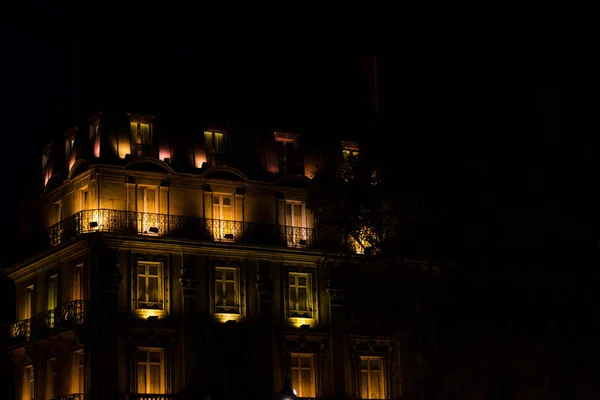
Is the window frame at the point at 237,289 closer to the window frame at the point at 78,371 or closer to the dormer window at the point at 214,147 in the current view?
the dormer window at the point at 214,147

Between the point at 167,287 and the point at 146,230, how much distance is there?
A: 93.6 inches

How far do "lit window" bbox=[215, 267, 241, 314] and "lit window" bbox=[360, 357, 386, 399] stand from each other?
6387 mm

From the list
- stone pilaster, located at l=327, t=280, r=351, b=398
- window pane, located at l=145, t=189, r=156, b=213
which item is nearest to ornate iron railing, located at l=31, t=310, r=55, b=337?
window pane, located at l=145, t=189, r=156, b=213

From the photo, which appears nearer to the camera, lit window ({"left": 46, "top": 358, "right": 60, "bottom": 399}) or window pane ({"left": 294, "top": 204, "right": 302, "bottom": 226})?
lit window ({"left": 46, "top": 358, "right": 60, "bottom": 399})

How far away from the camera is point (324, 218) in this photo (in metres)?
50.6

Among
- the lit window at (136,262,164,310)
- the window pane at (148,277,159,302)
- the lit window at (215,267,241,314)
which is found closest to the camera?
the lit window at (136,262,164,310)

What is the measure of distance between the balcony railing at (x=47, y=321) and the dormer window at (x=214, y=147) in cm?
826

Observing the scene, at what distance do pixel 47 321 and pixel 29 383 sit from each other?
381 cm

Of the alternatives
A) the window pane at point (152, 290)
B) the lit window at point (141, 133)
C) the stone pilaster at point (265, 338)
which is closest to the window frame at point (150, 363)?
the window pane at point (152, 290)

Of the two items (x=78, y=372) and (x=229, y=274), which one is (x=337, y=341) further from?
(x=78, y=372)

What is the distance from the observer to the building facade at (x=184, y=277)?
50156mm

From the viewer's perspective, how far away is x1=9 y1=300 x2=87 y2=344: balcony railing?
49.8 m

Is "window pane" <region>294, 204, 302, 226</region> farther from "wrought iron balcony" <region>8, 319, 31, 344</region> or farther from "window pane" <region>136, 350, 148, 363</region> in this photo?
"wrought iron balcony" <region>8, 319, 31, 344</region>

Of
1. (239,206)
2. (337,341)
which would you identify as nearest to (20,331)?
(239,206)
